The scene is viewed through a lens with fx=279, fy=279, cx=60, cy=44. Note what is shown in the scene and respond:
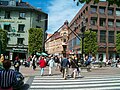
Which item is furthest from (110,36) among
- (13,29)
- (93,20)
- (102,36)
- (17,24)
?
(13,29)

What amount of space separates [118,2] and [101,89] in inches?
271

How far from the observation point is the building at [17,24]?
53875mm

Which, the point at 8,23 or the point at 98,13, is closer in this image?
the point at 8,23

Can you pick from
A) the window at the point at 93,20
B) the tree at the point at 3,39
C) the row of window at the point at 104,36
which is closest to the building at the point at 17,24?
the tree at the point at 3,39

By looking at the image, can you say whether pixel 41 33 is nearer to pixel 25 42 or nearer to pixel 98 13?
pixel 25 42

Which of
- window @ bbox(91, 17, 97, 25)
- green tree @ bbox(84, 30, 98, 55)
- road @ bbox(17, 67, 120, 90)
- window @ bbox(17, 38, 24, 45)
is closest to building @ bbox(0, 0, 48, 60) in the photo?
window @ bbox(17, 38, 24, 45)

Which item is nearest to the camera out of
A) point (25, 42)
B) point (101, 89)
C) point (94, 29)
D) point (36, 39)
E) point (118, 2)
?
point (118, 2)

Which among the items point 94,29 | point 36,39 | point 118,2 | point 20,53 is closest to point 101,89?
point 118,2

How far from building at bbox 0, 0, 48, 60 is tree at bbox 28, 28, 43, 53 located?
3.50 meters

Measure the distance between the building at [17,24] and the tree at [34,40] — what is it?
3.50m

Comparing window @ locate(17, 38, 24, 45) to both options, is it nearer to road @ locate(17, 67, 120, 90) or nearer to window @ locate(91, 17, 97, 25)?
window @ locate(91, 17, 97, 25)

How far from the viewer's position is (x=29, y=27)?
5466 centimetres

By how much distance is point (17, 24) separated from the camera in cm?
5462

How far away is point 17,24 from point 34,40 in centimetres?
609
